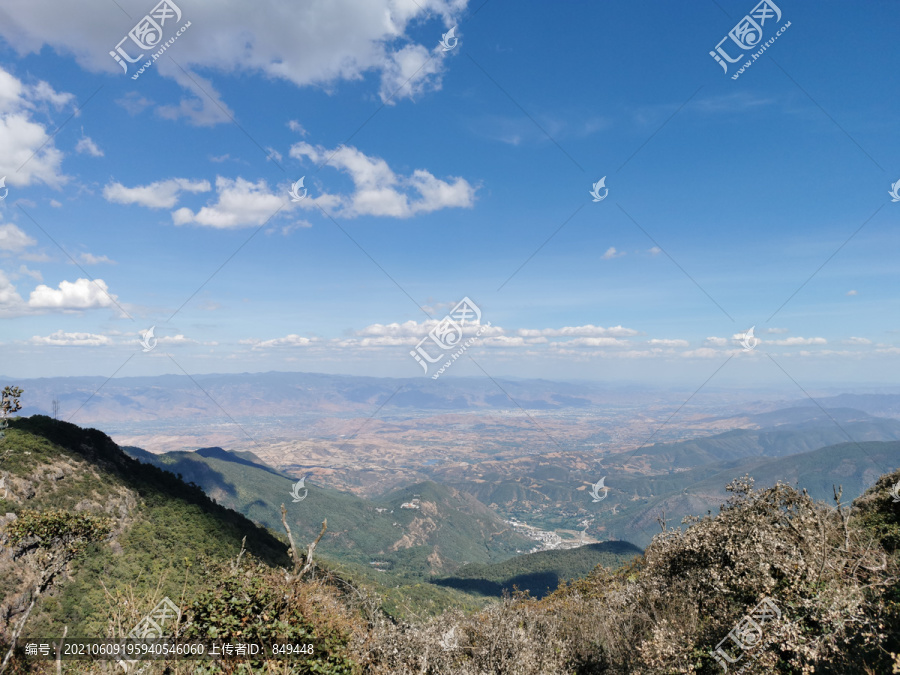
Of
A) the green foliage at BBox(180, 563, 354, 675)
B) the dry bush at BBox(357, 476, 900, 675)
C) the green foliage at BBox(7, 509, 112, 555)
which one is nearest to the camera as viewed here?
the dry bush at BBox(357, 476, 900, 675)

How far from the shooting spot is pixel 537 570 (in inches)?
4023

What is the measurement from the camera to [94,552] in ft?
111

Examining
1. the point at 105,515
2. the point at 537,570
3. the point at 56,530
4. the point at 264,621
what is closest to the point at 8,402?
the point at 56,530

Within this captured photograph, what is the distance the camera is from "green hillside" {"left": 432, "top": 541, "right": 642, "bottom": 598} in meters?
94.7

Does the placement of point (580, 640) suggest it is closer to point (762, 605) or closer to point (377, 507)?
point (762, 605)

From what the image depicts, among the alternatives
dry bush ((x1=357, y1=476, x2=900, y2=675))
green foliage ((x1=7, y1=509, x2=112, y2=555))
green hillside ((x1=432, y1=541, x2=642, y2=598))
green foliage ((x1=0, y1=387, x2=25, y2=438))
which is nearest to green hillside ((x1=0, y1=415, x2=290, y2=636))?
green foliage ((x1=7, y1=509, x2=112, y2=555))

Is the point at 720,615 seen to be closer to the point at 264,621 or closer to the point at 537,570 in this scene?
the point at 264,621

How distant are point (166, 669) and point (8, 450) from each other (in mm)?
44302

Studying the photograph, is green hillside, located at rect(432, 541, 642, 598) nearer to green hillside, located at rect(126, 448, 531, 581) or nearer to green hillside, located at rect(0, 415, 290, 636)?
green hillside, located at rect(126, 448, 531, 581)

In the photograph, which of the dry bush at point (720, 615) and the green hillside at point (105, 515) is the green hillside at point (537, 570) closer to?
the green hillside at point (105, 515)

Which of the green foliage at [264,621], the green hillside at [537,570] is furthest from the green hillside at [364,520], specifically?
the green foliage at [264,621]

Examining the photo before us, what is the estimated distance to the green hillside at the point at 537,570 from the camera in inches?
3728

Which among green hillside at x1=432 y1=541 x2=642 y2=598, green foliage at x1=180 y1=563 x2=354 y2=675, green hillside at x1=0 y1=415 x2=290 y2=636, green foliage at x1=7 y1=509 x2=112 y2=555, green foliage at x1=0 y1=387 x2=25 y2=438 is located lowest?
green hillside at x1=432 y1=541 x2=642 y2=598

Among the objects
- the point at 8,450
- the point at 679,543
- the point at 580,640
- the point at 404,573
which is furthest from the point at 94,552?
the point at 404,573
